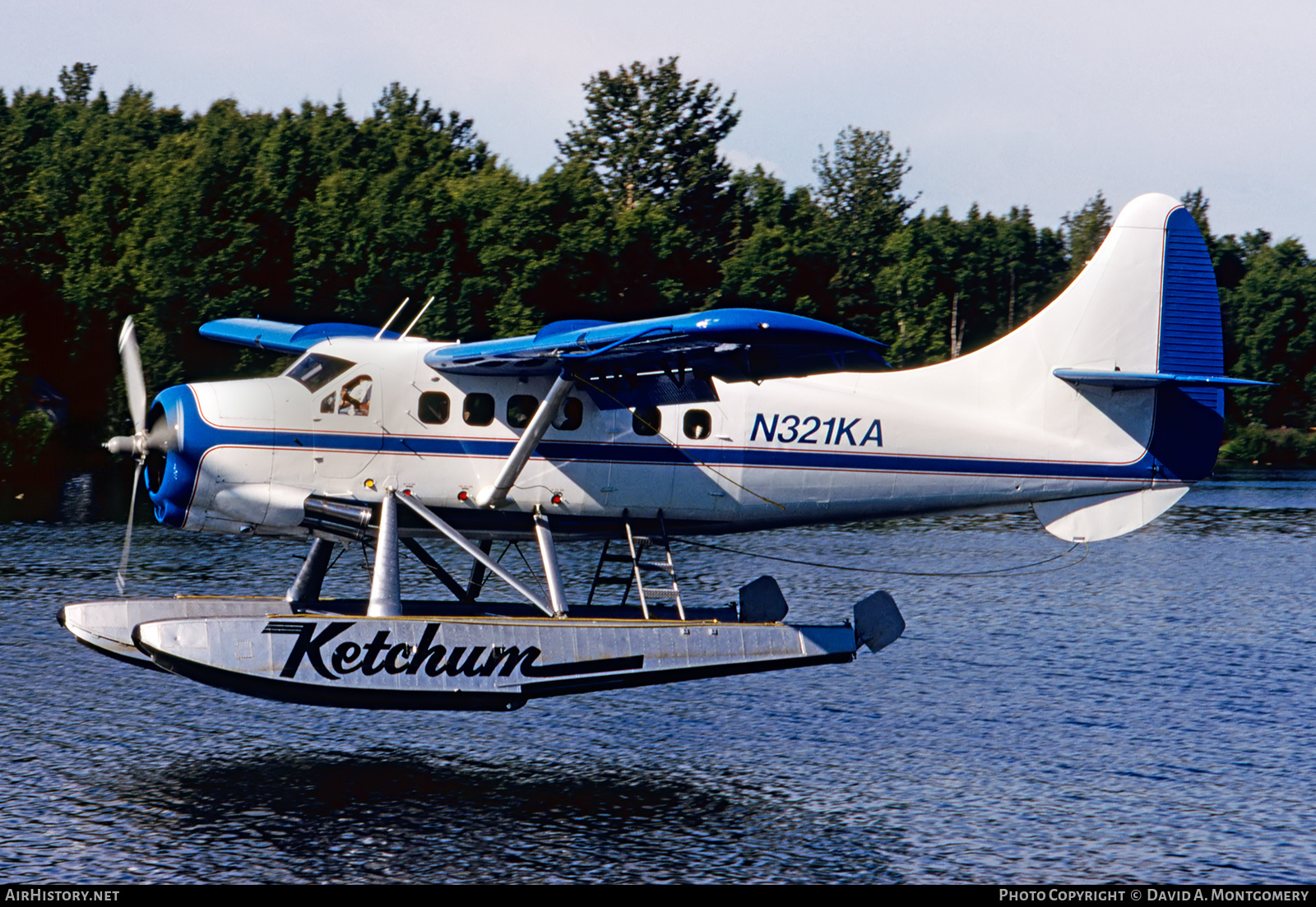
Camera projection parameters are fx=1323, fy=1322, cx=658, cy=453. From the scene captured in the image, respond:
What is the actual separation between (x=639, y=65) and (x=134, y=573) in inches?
2641

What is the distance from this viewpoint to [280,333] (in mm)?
15406

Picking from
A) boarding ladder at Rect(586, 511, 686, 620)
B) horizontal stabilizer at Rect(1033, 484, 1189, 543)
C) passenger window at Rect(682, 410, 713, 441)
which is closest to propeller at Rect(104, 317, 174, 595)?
boarding ladder at Rect(586, 511, 686, 620)

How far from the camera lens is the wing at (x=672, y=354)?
10969 mm

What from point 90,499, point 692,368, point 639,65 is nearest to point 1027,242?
point 639,65

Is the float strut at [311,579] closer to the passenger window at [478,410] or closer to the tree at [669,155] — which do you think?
the passenger window at [478,410]

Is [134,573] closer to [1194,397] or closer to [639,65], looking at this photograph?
[1194,397]

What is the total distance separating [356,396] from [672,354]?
11.2ft

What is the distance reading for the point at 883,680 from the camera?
18844mm

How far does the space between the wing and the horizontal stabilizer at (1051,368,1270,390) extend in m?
4.66

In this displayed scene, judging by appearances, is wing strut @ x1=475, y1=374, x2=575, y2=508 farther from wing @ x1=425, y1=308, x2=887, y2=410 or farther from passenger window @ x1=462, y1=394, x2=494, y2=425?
passenger window @ x1=462, y1=394, x2=494, y2=425

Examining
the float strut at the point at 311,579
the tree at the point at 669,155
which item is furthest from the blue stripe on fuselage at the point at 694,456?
the tree at the point at 669,155

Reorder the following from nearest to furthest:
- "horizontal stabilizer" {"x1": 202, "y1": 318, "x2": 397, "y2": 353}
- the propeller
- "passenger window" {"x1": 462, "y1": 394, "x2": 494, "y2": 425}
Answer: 1. the propeller
2. "passenger window" {"x1": 462, "y1": 394, "x2": 494, "y2": 425}
3. "horizontal stabilizer" {"x1": 202, "y1": 318, "x2": 397, "y2": 353}

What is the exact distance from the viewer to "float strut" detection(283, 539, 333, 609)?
14.5 metres

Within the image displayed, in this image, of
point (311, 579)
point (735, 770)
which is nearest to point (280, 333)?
point (311, 579)
